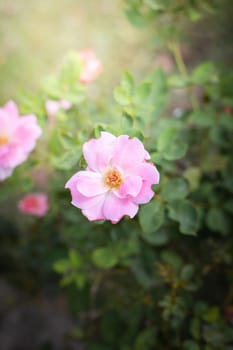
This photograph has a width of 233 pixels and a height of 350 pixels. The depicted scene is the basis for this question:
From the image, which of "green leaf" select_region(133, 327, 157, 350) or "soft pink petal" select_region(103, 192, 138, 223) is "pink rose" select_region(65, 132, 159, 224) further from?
"green leaf" select_region(133, 327, 157, 350)

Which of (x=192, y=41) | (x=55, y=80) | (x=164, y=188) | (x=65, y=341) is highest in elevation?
(x=55, y=80)

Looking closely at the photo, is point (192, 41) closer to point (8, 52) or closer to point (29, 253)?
point (8, 52)

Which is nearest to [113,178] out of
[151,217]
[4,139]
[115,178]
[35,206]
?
[115,178]

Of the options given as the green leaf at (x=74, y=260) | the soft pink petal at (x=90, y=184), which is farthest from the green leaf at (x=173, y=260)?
the soft pink petal at (x=90, y=184)

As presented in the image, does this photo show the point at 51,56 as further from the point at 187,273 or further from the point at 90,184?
the point at 90,184

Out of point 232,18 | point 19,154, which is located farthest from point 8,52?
point 19,154

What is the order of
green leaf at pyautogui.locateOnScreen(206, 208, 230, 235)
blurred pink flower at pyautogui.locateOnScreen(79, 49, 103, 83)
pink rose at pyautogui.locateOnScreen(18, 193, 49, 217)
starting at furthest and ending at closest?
pink rose at pyautogui.locateOnScreen(18, 193, 49, 217) → blurred pink flower at pyautogui.locateOnScreen(79, 49, 103, 83) → green leaf at pyautogui.locateOnScreen(206, 208, 230, 235)

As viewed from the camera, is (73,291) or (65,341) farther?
(65,341)

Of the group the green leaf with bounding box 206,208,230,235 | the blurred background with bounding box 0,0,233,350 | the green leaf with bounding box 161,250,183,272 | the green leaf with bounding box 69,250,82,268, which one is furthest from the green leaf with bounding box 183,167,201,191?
the blurred background with bounding box 0,0,233,350
